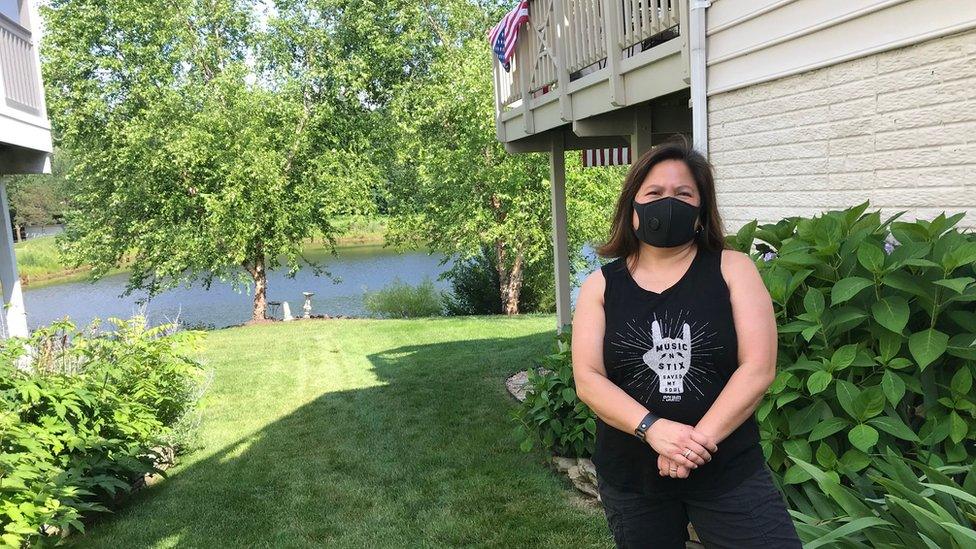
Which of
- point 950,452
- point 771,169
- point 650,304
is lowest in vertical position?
point 950,452

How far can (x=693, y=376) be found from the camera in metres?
1.77

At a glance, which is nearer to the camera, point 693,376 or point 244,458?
point 693,376

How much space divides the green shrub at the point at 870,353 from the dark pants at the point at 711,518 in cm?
70

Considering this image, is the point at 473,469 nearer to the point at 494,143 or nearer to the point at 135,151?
the point at 494,143

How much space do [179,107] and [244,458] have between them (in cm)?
1437

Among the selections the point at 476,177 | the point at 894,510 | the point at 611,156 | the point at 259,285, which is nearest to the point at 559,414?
the point at 894,510

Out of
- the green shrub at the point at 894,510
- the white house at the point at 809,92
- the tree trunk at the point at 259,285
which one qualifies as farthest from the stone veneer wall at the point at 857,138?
the tree trunk at the point at 259,285

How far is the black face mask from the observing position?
6.14 feet

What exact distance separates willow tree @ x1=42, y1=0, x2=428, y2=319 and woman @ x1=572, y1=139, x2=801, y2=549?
16293 millimetres

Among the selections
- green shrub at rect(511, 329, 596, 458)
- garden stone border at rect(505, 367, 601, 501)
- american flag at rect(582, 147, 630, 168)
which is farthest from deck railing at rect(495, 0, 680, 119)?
garden stone border at rect(505, 367, 601, 501)

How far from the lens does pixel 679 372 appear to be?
178cm

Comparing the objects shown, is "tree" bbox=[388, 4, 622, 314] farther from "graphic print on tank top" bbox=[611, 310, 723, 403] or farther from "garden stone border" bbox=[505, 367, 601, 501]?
"graphic print on tank top" bbox=[611, 310, 723, 403]

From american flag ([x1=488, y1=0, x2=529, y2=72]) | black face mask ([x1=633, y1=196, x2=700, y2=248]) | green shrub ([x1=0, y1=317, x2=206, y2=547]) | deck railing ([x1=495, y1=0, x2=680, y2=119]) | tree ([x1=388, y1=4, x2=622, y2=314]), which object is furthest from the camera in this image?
tree ([x1=388, y1=4, x2=622, y2=314])

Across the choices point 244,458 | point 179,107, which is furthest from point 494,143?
point 244,458
